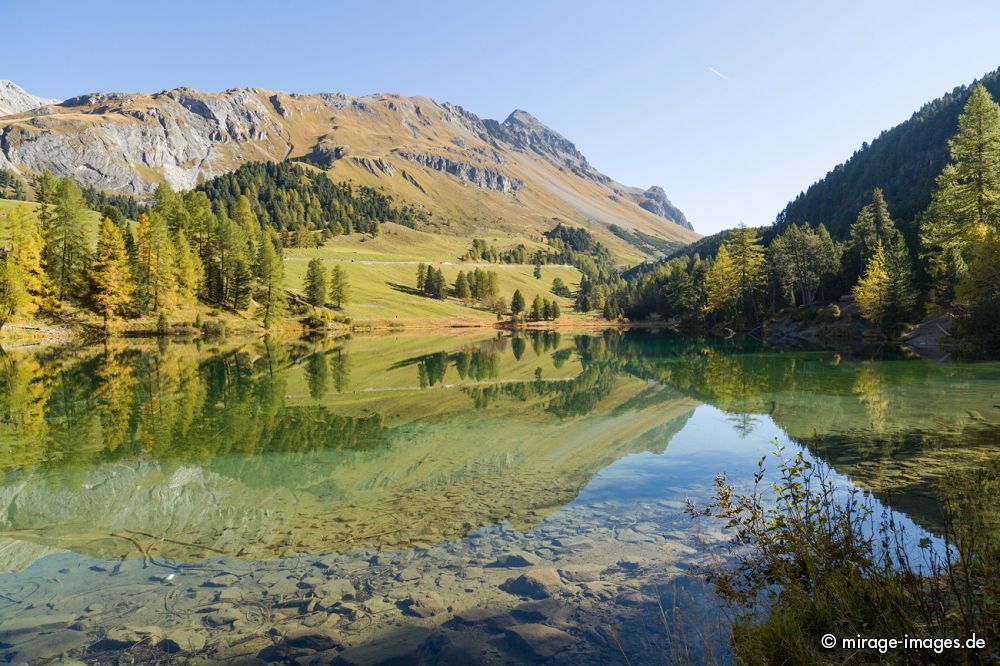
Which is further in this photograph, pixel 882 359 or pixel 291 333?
pixel 291 333

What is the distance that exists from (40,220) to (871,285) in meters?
124

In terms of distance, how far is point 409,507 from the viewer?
1398 centimetres

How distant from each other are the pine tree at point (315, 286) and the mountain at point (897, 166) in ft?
420

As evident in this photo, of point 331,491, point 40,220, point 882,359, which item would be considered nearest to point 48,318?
point 40,220

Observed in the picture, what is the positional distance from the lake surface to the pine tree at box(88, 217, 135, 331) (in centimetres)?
5455

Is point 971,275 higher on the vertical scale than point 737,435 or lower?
higher

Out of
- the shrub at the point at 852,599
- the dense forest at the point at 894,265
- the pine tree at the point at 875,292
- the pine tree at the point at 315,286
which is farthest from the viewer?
the pine tree at the point at 315,286

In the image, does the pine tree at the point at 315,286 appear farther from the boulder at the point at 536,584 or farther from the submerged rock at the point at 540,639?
the submerged rock at the point at 540,639

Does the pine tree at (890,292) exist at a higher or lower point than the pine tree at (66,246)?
lower

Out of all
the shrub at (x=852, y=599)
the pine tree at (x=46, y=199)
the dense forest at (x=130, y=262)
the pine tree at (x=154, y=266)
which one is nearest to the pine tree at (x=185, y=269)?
the dense forest at (x=130, y=262)

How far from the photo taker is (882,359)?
4762 centimetres

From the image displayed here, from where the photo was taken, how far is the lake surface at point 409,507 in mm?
8156

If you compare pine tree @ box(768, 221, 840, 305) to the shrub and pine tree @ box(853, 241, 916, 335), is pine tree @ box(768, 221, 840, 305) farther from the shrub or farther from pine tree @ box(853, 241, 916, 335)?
the shrub

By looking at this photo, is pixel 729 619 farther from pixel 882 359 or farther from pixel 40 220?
pixel 40 220
